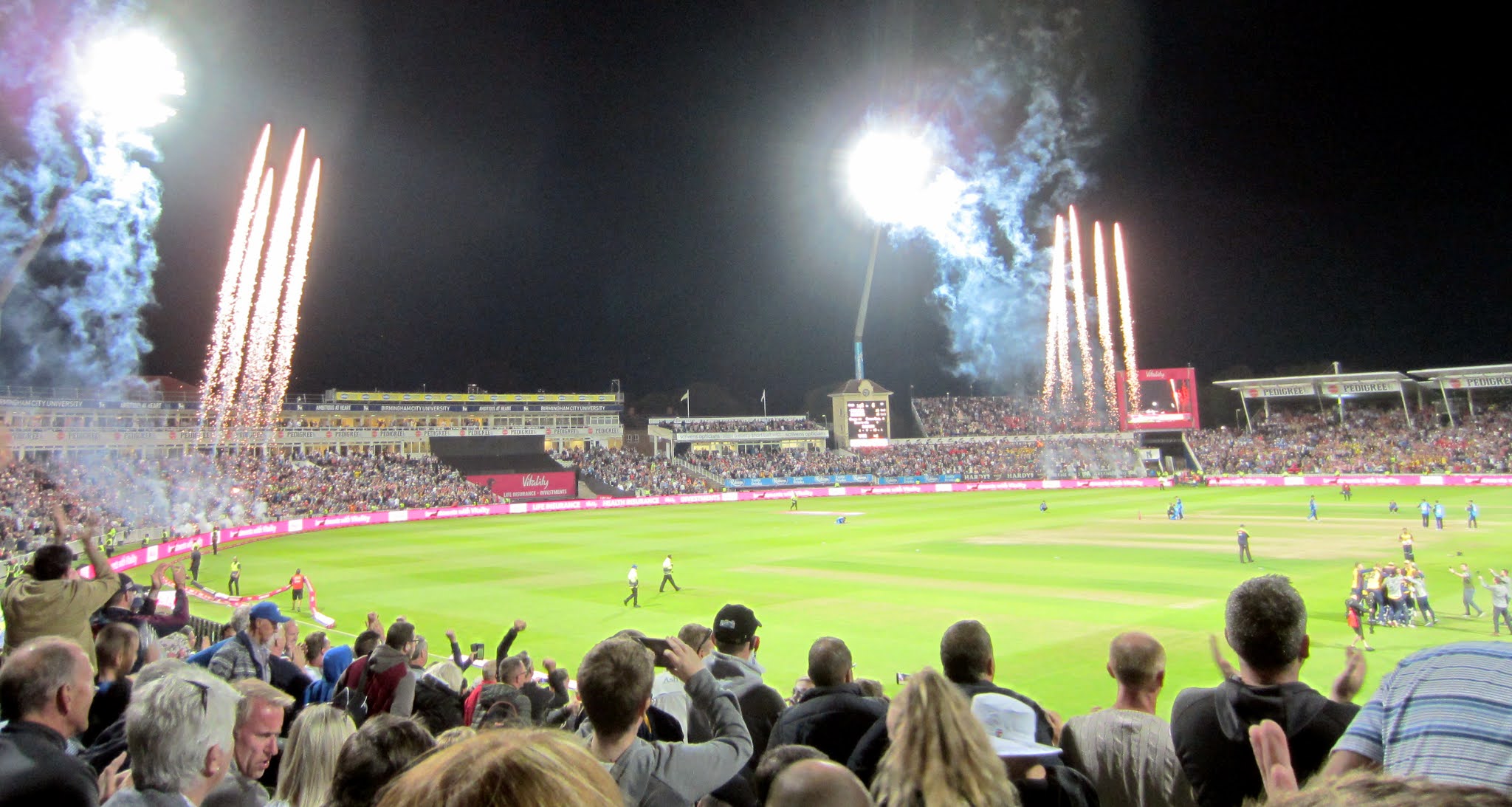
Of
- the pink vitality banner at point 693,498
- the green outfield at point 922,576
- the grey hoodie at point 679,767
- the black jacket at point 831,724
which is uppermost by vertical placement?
the grey hoodie at point 679,767

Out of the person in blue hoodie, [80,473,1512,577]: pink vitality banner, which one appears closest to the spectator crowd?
the person in blue hoodie

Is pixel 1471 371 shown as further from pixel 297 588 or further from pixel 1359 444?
pixel 297 588

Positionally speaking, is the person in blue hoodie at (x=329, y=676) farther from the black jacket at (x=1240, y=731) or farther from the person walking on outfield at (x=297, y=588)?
the person walking on outfield at (x=297, y=588)

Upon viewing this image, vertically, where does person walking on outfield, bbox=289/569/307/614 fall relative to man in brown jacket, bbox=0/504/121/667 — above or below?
below

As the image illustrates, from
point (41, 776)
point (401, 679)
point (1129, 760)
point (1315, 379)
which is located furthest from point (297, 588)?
point (1315, 379)

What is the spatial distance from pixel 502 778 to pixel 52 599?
6672mm

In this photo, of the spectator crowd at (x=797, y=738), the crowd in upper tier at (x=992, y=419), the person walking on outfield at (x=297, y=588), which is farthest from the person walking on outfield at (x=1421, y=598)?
the crowd in upper tier at (x=992, y=419)

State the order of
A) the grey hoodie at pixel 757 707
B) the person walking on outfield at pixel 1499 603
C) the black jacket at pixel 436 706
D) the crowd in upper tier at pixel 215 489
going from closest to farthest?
the grey hoodie at pixel 757 707, the black jacket at pixel 436 706, the person walking on outfield at pixel 1499 603, the crowd in upper tier at pixel 215 489

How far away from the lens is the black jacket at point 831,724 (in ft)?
17.2

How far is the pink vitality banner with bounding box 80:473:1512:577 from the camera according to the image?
48.4 meters

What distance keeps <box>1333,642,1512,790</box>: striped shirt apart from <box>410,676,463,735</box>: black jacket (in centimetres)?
722

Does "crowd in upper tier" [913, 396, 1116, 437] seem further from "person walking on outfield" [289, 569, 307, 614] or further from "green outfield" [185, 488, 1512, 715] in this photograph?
"person walking on outfield" [289, 569, 307, 614]

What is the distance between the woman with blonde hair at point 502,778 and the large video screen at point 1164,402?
9282 centimetres

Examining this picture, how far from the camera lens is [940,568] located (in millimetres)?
31969
